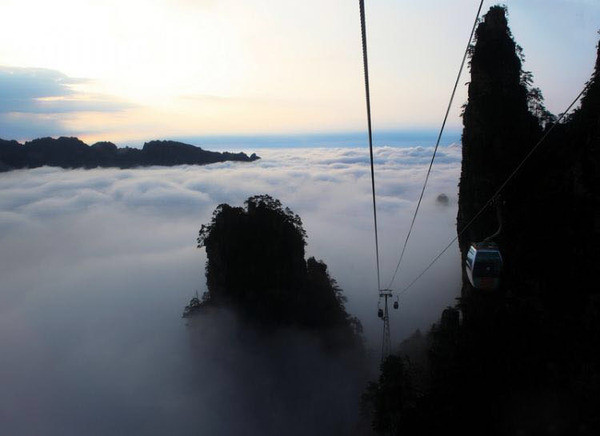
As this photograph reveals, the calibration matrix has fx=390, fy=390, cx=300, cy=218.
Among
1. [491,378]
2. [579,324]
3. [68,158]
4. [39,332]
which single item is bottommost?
[39,332]

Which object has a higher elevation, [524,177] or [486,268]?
[524,177]

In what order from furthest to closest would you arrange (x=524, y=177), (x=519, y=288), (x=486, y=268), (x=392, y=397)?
(x=524, y=177), (x=519, y=288), (x=392, y=397), (x=486, y=268)

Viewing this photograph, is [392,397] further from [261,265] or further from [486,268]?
[261,265]

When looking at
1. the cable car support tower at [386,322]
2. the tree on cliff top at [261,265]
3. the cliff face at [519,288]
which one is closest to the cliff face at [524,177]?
the cliff face at [519,288]

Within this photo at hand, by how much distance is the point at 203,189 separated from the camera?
195250mm

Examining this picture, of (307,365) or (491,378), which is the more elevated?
(491,378)

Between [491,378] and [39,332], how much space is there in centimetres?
8407

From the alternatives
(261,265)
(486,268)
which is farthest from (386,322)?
(486,268)

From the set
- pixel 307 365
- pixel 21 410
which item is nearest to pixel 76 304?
pixel 21 410

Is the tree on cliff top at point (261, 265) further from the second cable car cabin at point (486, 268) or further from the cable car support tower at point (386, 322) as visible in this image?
the second cable car cabin at point (486, 268)

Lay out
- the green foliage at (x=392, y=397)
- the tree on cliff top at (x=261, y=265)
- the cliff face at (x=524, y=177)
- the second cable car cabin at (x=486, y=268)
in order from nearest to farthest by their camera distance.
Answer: the second cable car cabin at (x=486, y=268), the cliff face at (x=524, y=177), the green foliage at (x=392, y=397), the tree on cliff top at (x=261, y=265)

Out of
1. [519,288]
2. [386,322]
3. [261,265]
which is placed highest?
[519,288]

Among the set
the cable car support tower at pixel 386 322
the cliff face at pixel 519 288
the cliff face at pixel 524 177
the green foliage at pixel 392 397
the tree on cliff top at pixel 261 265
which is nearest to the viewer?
the cliff face at pixel 519 288

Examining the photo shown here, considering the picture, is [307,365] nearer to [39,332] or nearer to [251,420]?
[251,420]
